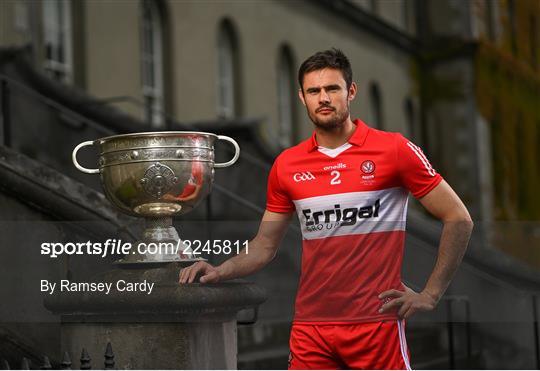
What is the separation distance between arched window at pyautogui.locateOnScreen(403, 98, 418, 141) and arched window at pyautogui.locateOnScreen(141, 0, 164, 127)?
12.9 metres

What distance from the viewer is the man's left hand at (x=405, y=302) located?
4.87 metres

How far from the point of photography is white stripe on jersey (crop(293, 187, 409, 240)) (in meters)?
4.89

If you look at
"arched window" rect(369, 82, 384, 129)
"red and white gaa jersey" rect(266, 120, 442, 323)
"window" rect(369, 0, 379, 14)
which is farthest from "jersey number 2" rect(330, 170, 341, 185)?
"window" rect(369, 0, 379, 14)

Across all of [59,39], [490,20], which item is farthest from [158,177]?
[490,20]

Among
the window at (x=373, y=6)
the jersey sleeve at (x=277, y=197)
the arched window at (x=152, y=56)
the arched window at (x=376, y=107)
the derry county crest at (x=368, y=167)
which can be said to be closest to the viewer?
the derry county crest at (x=368, y=167)

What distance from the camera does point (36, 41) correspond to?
50.5 ft

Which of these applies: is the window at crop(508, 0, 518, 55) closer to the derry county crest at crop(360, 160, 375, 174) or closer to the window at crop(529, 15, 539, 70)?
the window at crop(529, 15, 539, 70)

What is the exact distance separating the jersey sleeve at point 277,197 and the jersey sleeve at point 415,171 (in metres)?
0.54

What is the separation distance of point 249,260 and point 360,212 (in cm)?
67

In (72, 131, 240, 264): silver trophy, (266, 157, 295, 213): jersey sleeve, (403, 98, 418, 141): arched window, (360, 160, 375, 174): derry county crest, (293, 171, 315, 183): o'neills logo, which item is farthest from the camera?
(403, 98, 418, 141): arched window

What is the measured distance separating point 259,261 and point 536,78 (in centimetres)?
3501

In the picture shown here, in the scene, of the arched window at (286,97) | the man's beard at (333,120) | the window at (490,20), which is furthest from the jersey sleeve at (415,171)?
the window at (490,20)

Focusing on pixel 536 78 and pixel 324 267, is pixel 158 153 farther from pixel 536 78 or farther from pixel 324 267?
pixel 536 78

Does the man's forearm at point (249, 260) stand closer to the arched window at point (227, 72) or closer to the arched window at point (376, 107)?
the arched window at point (227, 72)
